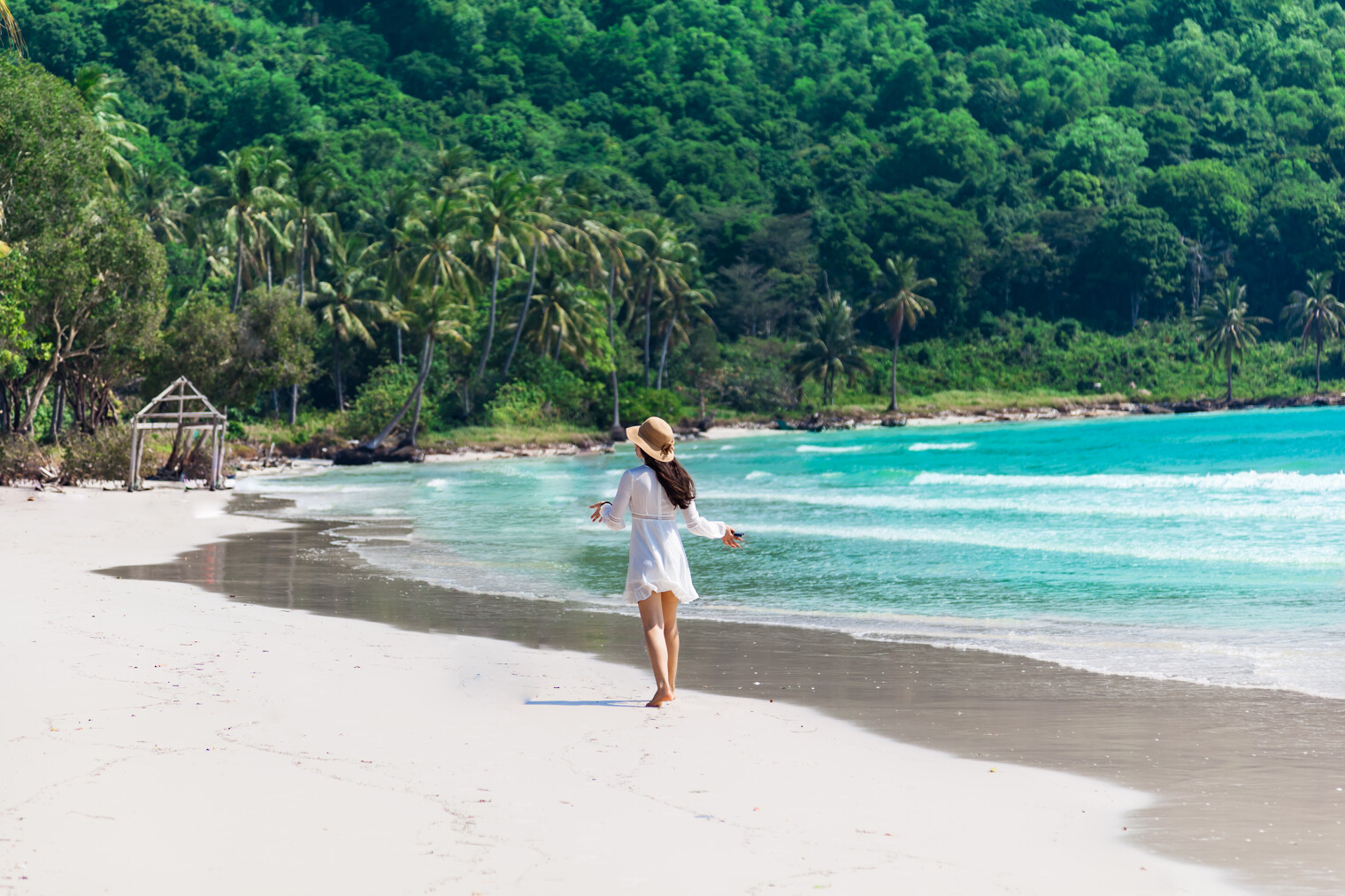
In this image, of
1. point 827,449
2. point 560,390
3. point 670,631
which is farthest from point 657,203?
point 670,631

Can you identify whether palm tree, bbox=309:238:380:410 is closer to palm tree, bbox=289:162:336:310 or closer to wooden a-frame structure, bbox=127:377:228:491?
palm tree, bbox=289:162:336:310

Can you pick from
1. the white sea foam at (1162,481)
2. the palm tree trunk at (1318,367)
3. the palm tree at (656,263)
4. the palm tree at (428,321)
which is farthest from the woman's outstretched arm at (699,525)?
the palm tree trunk at (1318,367)

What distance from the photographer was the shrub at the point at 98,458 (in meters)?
26.3

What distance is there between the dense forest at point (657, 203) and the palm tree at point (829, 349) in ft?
1.15

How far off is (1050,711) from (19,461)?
2434cm

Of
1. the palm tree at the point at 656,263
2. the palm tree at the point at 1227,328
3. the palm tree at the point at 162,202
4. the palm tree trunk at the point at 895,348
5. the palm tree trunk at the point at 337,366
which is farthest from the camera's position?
the palm tree at the point at 1227,328

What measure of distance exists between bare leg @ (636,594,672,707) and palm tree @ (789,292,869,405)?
2658 inches

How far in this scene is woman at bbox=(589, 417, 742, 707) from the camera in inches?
265

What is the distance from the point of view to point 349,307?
5384cm

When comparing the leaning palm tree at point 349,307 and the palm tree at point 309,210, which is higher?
the palm tree at point 309,210

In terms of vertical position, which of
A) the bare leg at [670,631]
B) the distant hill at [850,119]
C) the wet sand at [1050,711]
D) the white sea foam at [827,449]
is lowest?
the white sea foam at [827,449]

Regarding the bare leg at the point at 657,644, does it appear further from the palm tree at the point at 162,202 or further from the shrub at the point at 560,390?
the palm tree at the point at 162,202

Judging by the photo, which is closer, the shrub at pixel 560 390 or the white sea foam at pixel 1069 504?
the white sea foam at pixel 1069 504

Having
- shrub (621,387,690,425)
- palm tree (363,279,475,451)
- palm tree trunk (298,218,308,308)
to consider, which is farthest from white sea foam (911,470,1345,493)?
palm tree trunk (298,218,308,308)
